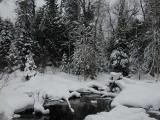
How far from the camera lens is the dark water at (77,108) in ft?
57.0

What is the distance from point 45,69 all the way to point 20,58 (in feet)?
11.8

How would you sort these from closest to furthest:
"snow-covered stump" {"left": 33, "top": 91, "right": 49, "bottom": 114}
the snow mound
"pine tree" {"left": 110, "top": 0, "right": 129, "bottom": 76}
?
"snow-covered stump" {"left": 33, "top": 91, "right": 49, "bottom": 114}, the snow mound, "pine tree" {"left": 110, "top": 0, "right": 129, "bottom": 76}

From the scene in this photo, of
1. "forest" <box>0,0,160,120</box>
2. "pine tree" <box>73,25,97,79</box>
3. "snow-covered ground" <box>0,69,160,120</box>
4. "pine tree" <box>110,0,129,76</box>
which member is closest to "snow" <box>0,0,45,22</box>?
"forest" <box>0,0,160,120</box>

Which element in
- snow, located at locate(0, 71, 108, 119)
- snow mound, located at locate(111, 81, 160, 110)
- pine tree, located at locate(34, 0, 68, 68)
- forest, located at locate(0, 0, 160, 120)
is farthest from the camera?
pine tree, located at locate(34, 0, 68, 68)

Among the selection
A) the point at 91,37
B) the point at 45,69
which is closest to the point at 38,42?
the point at 45,69

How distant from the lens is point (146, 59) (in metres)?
30.4

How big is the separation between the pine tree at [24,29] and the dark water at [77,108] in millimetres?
10835

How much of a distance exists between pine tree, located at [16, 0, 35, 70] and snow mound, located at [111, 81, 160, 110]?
13.7 meters

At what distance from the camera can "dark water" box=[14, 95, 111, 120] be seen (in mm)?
17375

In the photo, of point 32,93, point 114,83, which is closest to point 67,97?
point 32,93

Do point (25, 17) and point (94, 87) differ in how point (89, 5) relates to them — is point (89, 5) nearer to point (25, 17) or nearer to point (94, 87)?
point (25, 17)

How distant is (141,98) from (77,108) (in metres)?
4.10

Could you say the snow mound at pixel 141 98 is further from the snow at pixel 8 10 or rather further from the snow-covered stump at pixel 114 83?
the snow at pixel 8 10

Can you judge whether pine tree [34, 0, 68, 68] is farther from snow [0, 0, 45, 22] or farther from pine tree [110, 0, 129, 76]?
pine tree [110, 0, 129, 76]
